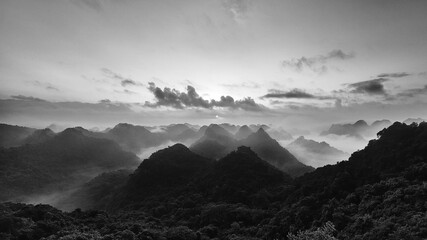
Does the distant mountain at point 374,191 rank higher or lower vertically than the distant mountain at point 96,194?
higher

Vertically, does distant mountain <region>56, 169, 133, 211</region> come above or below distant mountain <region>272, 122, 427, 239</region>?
below

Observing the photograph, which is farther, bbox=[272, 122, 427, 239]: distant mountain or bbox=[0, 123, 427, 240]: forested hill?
bbox=[0, 123, 427, 240]: forested hill

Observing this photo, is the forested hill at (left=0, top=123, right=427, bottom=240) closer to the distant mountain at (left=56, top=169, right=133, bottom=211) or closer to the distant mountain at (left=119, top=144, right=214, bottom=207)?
the distant mountain at (left=119, top=144, right=214, bottom=207)

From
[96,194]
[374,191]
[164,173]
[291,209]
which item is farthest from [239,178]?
[96,194]

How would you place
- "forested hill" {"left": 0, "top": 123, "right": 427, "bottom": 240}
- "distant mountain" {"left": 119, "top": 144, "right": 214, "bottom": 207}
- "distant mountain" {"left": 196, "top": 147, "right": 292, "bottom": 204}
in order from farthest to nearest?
"distant mountain" {"left": 119, "top": 144, "right": 214, "bottom": 207} → "distant mountain" {"left": 196, "top": 147, "right": 292, "bottom": 204} → "forested hill" {"left": 0, "top": 123, "right": 427, "bottom": 240}

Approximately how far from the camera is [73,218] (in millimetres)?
83250

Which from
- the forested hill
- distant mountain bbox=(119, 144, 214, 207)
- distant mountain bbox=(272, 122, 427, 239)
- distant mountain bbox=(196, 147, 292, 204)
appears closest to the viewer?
distant mountain bbox=(272, 122, 427, 239)

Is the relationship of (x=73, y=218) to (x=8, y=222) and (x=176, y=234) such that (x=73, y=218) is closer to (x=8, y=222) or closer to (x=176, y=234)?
(x=8, y=222)

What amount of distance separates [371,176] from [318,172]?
24001 mm

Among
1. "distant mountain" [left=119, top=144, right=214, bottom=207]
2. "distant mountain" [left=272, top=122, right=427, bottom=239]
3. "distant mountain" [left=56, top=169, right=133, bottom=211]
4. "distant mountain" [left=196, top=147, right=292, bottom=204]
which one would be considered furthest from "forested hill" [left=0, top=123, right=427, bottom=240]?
"distant mountain" [left=56, top=169, right=133, bottom=211]

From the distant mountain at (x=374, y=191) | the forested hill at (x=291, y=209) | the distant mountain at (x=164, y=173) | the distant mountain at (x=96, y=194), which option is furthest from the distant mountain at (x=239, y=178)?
the distant mountain at (x=96, y=194)

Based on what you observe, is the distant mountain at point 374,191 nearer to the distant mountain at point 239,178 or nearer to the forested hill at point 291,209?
the forested hill at point 291,209

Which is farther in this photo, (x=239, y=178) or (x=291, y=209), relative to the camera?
(x=239, y=178)

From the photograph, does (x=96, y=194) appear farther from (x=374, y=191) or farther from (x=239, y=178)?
(x=374, y=191)
